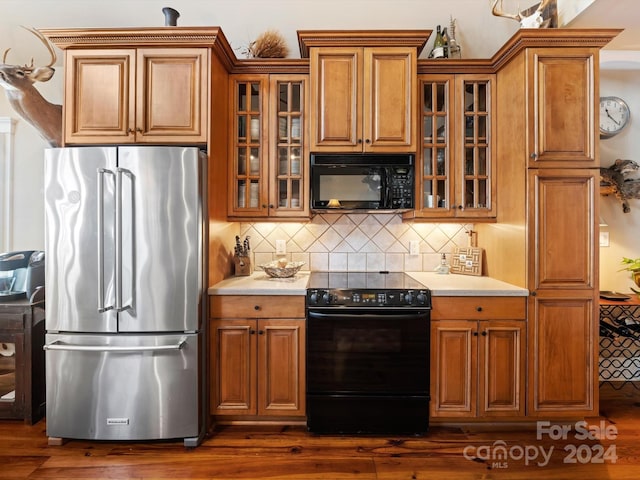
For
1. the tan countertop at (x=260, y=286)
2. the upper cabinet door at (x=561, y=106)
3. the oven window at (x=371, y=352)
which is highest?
the upper cabinet door at (x=561, y=106)

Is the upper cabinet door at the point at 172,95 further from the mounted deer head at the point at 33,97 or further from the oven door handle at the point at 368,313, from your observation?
the oven door handle at the point at 368,313

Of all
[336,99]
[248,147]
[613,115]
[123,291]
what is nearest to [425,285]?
[336,99]

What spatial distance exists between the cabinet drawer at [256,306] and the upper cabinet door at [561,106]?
170 centimetres

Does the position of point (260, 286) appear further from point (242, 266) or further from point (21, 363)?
point (21, 363)

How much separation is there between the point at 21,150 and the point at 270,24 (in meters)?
2.37

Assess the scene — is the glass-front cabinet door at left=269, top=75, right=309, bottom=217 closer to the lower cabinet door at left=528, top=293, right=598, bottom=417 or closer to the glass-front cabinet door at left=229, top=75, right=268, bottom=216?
the glass-front cabinet door at left=229, top=75, right=268, bottom=216

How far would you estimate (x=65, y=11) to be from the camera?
289 cm

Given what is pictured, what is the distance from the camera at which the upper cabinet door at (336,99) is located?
8.05 feet

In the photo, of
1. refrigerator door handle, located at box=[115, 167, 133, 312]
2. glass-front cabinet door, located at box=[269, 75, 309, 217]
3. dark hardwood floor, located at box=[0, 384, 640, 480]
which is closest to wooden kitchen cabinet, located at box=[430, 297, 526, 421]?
dark hardwood floor, located at box=[0, 384, 640, 480]

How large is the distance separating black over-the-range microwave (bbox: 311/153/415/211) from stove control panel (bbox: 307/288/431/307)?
627 millimetres

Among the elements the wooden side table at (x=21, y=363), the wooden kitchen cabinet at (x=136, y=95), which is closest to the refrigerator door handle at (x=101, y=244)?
the wooden kitchen cabinet at (x=136, y=95)

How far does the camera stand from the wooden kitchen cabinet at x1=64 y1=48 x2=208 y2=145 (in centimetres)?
223

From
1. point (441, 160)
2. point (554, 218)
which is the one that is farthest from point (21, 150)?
point (554, 218)

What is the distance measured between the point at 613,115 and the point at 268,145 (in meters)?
2.74
